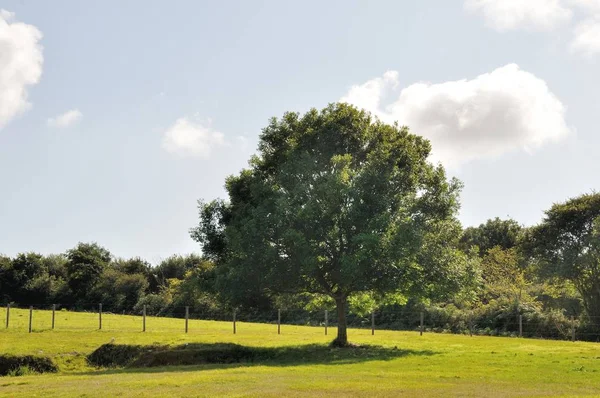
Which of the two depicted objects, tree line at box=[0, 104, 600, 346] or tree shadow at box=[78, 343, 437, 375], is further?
tree line at box=[0, 104, 600, 346]

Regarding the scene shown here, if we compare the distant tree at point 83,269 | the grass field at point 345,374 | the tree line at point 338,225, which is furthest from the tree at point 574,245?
the distant tree at point 83,269

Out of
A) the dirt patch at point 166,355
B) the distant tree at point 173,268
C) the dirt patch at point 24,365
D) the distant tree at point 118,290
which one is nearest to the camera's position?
the dirt patch at point 24,365

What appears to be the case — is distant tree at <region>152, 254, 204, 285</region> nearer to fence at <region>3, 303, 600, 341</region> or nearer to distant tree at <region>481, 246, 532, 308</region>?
fence at <region>3, 303, 600, 341</region>

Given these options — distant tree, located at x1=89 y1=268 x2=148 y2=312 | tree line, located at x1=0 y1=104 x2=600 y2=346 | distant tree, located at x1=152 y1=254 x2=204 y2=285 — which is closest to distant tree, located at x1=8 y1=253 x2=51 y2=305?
distant tree, located at x1=89 y1=268 x2=148 y2=312

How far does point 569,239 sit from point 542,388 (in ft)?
138

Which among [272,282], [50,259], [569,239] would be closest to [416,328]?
[569,239]

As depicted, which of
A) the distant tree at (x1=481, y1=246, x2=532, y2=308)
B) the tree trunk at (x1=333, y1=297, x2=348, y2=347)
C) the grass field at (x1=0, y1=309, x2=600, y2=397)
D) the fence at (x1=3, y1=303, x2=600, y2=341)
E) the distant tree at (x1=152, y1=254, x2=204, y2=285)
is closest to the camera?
the grass field at (x1=0, y1=309, x2=600, y2=397)

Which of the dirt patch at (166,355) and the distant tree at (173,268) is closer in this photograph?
the dirt patch at (166,355)

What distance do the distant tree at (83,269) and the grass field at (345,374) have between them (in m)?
62.6

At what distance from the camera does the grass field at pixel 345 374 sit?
20047 mm

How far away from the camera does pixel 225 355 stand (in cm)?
3491

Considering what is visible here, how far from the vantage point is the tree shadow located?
32356mm

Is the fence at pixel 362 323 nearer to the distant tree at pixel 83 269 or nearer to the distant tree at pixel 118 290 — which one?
the distant tree at pixel 118 290

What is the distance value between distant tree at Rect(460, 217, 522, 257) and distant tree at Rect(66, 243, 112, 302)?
6456 cm
